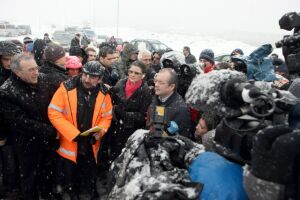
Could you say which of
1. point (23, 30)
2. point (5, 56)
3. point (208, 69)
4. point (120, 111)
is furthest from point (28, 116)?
point (23, 30)

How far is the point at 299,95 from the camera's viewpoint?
1.96m

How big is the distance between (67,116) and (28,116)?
1.49ft

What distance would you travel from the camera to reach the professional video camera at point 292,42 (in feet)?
5.46

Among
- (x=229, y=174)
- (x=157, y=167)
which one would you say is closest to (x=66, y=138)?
(x=157, y=167)

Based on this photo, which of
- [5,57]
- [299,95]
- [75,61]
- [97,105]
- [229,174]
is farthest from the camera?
[75,61]

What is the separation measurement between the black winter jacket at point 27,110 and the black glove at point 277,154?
9.91ft

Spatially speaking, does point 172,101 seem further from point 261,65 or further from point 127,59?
point 127,59

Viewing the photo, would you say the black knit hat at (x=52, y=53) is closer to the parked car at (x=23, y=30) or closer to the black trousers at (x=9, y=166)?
the black trousers at (x=9, y=166)

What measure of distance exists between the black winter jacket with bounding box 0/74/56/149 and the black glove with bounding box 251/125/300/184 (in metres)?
3.02

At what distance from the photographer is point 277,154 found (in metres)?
1.23

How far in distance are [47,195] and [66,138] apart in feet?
3.41

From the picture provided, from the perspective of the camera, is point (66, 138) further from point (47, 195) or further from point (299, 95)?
point (299, 95)

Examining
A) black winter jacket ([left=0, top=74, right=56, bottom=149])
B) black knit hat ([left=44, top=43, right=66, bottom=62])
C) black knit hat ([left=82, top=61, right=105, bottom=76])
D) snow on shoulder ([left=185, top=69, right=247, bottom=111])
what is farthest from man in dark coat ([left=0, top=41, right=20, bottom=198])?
snow on shoulder ([left=185, top=69, right=247, bottom=111])

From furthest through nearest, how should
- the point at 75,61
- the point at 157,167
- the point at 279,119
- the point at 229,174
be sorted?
the point at 75,61
the point at 157,167
the point at 229,174
the point at 279,119
